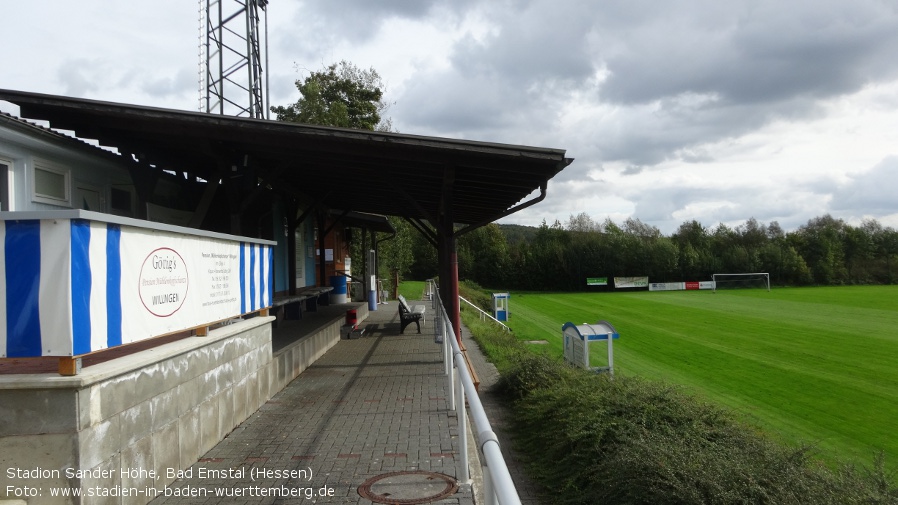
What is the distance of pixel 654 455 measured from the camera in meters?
5.04

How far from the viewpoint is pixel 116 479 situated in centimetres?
413

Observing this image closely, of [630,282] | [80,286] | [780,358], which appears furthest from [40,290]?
[630,282]

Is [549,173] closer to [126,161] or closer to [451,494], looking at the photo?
[451,494]

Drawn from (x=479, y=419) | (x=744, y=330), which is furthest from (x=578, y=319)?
(x=479, y=419)

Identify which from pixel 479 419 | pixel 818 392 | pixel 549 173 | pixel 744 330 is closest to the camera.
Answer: pixel 479 419

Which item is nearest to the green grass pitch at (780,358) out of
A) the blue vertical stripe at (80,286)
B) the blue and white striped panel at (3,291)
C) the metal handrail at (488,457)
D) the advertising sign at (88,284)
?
the metal handrail at (488,457)

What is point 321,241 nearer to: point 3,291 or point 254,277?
point 254,277

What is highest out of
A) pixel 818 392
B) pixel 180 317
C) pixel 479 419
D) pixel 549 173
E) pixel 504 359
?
pixel 549 173

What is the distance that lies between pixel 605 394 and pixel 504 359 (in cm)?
671

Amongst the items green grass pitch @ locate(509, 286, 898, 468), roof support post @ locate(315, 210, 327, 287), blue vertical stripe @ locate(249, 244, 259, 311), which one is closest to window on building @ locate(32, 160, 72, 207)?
blue vertical stripe @ locate(249, 244, 259, 311)

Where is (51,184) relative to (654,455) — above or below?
above

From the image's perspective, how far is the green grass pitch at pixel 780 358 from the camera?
12.5m

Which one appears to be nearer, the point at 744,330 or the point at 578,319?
the point at 744,330

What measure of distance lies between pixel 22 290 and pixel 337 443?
10.5 ft
